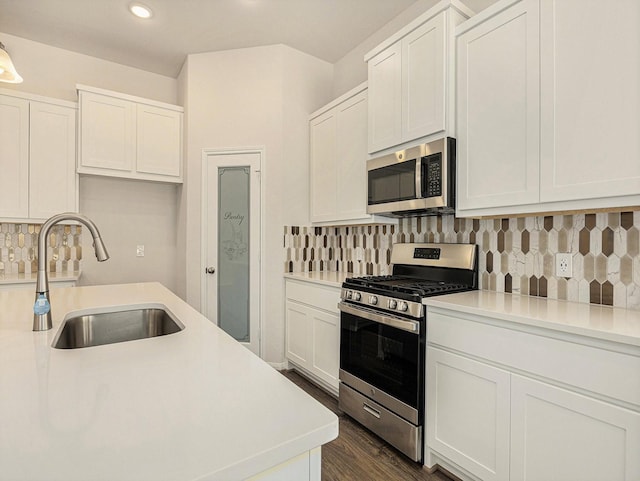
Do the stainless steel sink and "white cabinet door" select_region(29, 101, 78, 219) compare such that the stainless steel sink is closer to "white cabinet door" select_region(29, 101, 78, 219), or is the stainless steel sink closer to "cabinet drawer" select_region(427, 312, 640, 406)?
"cabinet drawer" select_region(427, 312, 640, 406)

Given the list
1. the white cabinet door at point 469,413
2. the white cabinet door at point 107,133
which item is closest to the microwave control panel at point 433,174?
the white cabinet door at point 469,413

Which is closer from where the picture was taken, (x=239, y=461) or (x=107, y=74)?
(x=239, y=461)

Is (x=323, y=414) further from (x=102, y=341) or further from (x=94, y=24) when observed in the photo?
(x=94, y=24)

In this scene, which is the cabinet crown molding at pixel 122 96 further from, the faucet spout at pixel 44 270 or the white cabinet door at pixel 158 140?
the faucet spout at pixel 44 270

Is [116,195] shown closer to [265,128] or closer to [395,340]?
[265,128]

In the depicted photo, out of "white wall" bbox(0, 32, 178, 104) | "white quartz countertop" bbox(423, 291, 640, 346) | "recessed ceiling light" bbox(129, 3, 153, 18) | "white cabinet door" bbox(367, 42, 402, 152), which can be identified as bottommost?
"white quartz countertop" bbox(423, 291, 640, 346)

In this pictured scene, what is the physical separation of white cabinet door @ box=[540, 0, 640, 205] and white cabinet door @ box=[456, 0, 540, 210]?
6 cm

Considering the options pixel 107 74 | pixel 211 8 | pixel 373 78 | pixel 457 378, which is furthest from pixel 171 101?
pixel 457 378

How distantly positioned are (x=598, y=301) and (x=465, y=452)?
0.97 meters

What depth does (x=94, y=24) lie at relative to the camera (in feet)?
10.2

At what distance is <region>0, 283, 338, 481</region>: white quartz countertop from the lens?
53cm

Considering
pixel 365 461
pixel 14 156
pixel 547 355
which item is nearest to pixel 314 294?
pixel 365 461

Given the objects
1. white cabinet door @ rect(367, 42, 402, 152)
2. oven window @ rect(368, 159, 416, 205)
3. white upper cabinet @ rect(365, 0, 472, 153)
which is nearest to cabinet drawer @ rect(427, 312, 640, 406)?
oven window @ rect(368, 159, 416, 205)

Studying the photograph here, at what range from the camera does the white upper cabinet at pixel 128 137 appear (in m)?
3.30
